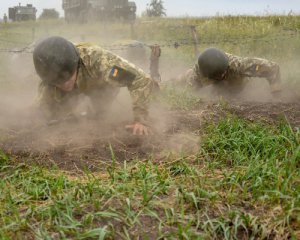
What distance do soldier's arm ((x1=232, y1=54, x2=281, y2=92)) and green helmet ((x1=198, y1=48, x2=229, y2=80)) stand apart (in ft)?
0.79

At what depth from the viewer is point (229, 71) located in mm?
7832

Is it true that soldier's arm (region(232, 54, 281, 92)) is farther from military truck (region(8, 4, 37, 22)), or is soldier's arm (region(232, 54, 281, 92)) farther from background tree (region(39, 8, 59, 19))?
background tree (region(39, 8, 59, 19))

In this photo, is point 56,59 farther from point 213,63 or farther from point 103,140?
point 213,63

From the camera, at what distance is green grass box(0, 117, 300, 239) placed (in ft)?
9.07

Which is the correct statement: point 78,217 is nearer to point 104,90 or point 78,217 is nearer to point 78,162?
point 78,162

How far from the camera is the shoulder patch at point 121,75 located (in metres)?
5.04

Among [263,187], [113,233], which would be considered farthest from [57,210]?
[263,187]

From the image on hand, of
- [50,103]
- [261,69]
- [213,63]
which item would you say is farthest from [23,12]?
[50,103]

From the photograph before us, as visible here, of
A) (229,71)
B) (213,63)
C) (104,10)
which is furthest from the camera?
(104,10)

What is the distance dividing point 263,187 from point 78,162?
1851mm

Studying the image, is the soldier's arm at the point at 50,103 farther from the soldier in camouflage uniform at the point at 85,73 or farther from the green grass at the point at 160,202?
the green grass at the point at 160,202

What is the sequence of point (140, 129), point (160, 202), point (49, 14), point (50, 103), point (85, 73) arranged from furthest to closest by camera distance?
point (49, 14), point (50, 103), point (85, 73), point (140, 129), point (160, 202)

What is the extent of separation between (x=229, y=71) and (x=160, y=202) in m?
5.13

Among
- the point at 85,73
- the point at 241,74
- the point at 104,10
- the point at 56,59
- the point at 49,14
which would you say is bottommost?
the point at 241,74
